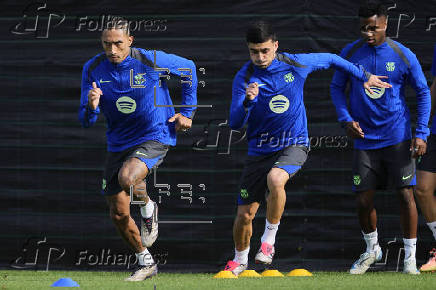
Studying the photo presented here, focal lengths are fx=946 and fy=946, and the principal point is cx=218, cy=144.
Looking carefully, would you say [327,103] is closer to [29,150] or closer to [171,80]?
[171,80]

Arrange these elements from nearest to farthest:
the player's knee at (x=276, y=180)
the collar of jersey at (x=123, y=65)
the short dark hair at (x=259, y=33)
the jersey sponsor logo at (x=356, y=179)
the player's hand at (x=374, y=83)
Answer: the player's knee at (x=276, y=180) < the short dark hair at (x=259, y=33) < the player's hand at (x=374, y=83) < the collar of jersey at (x=123, y=65) < the jersey sponsor logo at (x=356, y=179)

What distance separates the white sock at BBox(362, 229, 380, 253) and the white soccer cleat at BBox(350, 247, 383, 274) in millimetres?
36

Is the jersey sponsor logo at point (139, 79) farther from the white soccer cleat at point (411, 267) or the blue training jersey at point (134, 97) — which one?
the white soccer cleat at point (411, 267)

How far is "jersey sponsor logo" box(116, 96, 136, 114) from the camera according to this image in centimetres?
841

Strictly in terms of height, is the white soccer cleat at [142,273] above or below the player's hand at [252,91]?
below

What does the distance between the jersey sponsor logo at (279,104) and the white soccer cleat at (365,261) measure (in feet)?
5.38

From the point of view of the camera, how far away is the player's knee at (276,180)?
793cm

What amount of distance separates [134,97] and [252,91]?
3.97ft

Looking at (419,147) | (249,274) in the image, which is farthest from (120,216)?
(419,147)

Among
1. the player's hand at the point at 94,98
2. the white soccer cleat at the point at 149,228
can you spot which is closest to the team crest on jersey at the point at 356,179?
the white soccer cleat at the point at 149,228

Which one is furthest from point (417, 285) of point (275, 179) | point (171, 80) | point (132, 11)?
point (132, 11)

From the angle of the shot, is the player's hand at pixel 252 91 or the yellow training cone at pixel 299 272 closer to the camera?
the player's hand at pixel 252 91

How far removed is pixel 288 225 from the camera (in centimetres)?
940

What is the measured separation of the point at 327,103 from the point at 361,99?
3.02ft
